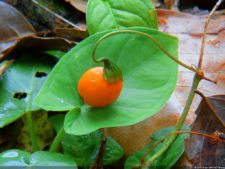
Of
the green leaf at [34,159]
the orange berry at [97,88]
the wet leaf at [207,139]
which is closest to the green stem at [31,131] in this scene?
the green leaf at [34,159]

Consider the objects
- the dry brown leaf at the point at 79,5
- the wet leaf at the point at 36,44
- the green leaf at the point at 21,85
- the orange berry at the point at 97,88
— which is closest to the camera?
the orange berry at the point at 97,88

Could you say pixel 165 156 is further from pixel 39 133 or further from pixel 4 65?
pixel 4 65

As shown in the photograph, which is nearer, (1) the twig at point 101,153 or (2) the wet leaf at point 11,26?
(1) the twig at point 101,153

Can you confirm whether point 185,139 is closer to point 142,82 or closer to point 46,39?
point 142,82

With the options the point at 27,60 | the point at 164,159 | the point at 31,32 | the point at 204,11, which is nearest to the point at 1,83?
the point at 27,60

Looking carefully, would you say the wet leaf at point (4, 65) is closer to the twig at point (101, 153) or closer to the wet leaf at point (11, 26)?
the wet leaf at point (11, 26)

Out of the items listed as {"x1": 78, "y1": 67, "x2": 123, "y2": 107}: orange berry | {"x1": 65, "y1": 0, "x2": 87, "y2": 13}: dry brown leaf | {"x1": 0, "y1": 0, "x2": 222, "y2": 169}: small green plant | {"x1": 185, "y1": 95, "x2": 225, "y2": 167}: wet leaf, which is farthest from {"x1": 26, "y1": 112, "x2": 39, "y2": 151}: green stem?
{"x1": 65, "y1": 0, "x2": 87, "y2": 13}: dry brown leaf

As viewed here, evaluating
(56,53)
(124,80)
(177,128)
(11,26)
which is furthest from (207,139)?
(11,26)
